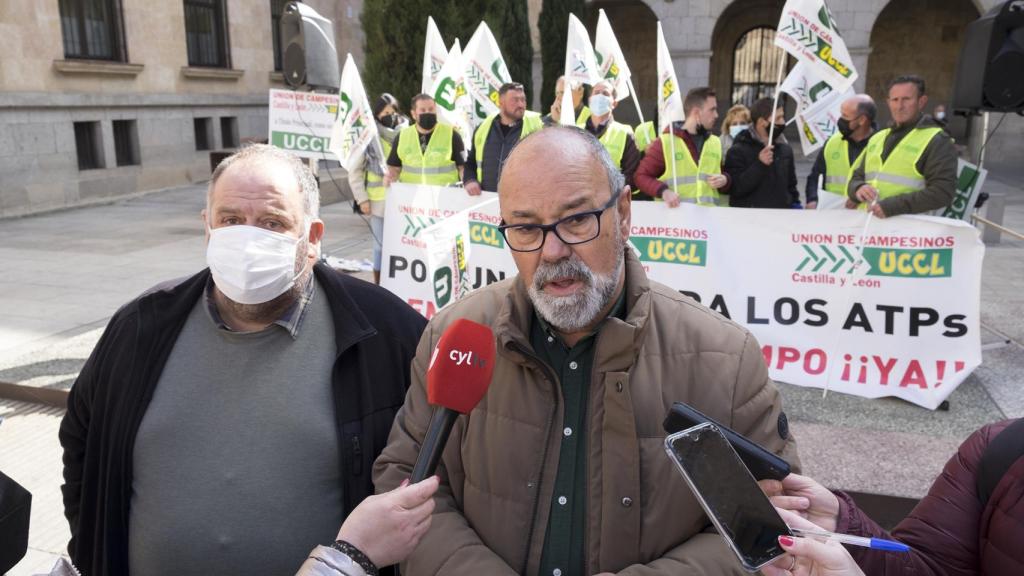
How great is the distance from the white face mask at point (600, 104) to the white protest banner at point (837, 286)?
5.98 feet

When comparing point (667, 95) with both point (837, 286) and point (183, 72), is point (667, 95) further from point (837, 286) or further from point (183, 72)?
point (183, 72)

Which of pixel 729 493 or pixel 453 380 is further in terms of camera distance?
pixel 453 380

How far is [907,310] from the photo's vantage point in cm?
501

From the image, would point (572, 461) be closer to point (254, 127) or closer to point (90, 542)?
point (90, 542)

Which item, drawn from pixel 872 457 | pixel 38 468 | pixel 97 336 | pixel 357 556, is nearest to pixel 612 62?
pixel 872 457

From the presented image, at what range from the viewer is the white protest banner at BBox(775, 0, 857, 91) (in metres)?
5.96

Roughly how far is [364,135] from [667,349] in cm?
637

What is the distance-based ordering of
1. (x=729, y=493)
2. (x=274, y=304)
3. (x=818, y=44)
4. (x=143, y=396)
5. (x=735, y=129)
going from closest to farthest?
(x=729, y=493)
(x=143, y=396)
(x=274, y=304)
(x=818, y=44)
(x=735, y=129)

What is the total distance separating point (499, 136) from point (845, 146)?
3105mm

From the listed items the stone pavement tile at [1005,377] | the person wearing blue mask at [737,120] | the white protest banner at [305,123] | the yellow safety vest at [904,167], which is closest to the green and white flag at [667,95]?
the person wearing blue mask at [737,120]

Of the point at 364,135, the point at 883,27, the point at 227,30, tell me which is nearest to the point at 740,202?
the point at 364,135

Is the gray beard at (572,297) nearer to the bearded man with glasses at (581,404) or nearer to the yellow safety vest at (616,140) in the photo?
the bearded man with glasses at (581,404)

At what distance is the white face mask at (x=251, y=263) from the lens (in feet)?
7.04

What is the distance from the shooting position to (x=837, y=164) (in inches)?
271
